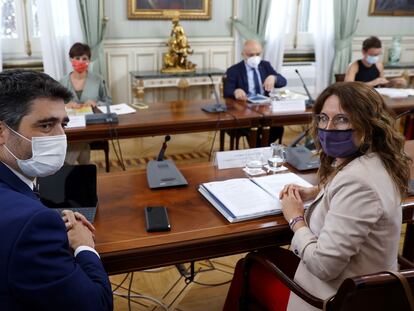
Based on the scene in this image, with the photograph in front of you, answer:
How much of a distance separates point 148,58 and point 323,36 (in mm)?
2452

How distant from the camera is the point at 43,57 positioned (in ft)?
15.9

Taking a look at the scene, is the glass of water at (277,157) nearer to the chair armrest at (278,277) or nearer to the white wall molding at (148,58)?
the chair armrest at (278,277)

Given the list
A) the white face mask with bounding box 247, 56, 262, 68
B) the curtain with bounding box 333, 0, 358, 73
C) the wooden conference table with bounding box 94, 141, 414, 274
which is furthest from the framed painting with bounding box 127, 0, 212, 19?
the wooden conference table with bounding box 94, 141, 414, 274

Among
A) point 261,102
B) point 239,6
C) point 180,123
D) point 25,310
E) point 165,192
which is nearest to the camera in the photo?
point 25,310

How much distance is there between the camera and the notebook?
61.9 inches

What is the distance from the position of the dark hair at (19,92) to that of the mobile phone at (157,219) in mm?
548

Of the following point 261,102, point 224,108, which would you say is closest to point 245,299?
point 224,108

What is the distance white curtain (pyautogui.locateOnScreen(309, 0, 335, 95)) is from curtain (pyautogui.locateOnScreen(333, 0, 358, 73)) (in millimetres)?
67

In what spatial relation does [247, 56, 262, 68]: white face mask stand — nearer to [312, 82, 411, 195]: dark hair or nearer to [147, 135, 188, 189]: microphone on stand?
[147, 135, 188, 189]: microphone on stand

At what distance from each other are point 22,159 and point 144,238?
463 millimetres

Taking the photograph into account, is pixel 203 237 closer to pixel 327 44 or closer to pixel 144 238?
pixel 144 238

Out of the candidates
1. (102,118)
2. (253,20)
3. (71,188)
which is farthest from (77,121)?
(253,20)

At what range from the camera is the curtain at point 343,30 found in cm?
591

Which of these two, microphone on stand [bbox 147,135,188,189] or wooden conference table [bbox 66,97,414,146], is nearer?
microphone on stand [bbox 147,135,188,189]
